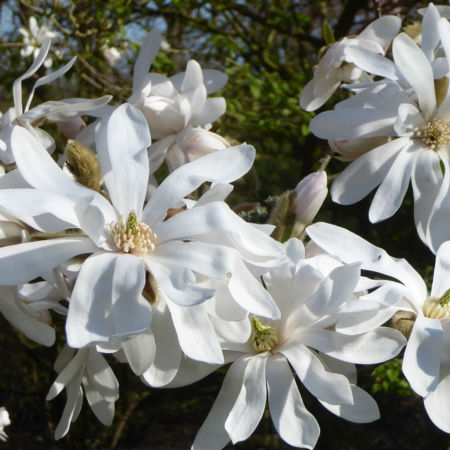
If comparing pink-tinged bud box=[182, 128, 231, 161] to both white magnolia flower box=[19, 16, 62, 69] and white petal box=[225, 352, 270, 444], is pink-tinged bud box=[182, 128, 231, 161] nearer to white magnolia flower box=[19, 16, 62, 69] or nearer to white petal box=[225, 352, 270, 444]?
white petal box=[225, 352, 270, 444]

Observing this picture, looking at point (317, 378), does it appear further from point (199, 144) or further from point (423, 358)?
point (199, 144)

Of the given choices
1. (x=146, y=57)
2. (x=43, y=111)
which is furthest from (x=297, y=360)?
(x=146, y=57)

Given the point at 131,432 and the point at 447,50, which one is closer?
the point at 447,50

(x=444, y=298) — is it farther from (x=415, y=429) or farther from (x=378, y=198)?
(x=415, y=429)

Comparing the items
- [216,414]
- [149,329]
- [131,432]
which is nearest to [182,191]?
[149,329]

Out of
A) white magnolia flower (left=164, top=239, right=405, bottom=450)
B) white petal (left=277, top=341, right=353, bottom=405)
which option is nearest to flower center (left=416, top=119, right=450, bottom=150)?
white magnolia flower (left=164, top=239, right=405, bottom=450)

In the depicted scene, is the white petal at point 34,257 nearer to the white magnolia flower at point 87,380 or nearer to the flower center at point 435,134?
the white magnolia flower at point 87,380
